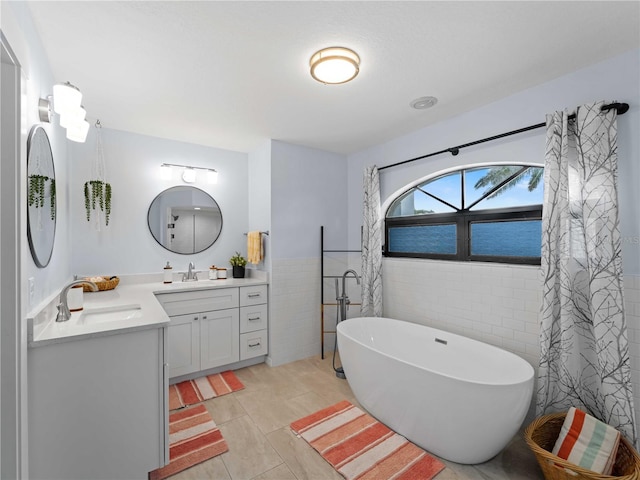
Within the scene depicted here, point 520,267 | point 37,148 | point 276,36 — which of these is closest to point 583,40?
point 520,267

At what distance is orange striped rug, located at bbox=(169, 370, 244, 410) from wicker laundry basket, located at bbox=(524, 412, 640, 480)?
89.5 inches

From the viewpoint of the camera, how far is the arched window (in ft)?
7.83

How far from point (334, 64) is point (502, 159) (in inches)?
61.3

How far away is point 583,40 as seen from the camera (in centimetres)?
171

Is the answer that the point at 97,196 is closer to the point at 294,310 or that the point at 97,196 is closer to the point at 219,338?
the point at 219,338

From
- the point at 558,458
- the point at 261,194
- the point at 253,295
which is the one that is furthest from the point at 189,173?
the point at 558,458

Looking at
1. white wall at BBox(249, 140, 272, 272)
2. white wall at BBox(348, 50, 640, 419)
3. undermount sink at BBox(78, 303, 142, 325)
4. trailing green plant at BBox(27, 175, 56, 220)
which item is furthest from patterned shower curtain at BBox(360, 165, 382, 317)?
trailing green plant at BBox(27, 175, 56, 220)

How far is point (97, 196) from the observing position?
2.92 m

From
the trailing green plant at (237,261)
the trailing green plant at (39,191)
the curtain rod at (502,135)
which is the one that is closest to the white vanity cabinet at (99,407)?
the trailing green plant at (39,191)

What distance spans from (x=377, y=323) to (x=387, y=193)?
143 cm

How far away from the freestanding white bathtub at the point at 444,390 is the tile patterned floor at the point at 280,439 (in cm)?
20

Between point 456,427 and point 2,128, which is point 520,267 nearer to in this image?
point 456,427

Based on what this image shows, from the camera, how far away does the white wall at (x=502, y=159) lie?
70.6 inches

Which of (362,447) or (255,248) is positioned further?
(255,248)
